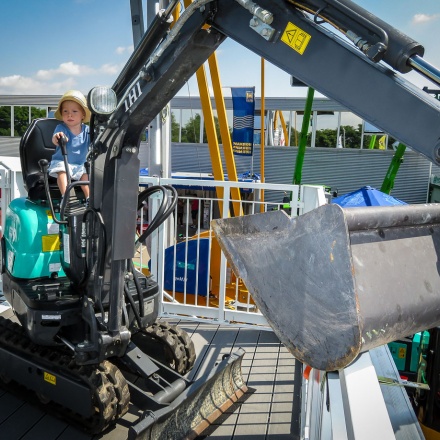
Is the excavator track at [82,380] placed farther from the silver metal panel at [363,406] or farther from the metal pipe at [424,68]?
the metal pipe at [424,68]

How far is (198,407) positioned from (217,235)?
170 centimetres

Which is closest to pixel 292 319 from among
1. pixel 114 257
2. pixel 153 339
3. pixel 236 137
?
pixel 114 257

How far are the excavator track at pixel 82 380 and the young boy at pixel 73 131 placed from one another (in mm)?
1121

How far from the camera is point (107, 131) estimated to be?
9.60 ft

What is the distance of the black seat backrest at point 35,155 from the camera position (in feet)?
11.5

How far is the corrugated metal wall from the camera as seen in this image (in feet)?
63.8

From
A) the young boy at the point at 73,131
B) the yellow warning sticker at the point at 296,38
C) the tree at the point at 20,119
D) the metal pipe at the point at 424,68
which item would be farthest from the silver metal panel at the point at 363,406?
the tree at the point at 20,119

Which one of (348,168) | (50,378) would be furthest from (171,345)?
(348,168)

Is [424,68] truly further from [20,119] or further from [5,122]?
[5,122]

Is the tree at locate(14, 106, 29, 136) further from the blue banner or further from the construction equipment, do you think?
the construction equipment

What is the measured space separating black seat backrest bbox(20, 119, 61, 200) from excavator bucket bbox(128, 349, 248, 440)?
68.4 inches

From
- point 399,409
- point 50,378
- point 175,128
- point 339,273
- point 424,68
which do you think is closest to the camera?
point 339,273

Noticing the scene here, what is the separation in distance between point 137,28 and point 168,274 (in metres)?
3.08

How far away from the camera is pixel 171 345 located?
3498mm
